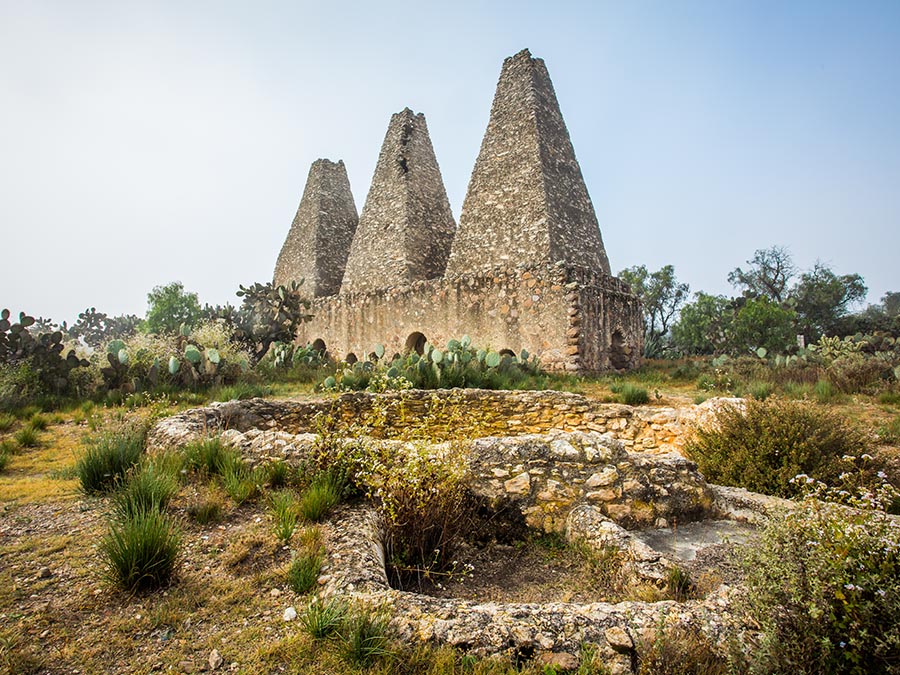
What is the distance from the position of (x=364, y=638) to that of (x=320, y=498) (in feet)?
5.64

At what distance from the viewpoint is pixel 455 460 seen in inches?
171

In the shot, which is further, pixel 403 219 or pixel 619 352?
pixel 403 219

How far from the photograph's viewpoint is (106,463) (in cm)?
486

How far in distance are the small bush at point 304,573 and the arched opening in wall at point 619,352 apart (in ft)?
41.9

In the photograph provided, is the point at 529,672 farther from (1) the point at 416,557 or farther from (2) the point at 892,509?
(2) the point at 892,509

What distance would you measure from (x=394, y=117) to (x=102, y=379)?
14.6 m

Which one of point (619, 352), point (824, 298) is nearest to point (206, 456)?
point (619, 352)

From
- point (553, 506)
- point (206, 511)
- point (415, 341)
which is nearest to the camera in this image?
point (206, 511)

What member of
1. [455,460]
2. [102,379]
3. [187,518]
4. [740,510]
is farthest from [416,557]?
[102,379]

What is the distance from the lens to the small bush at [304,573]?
2.97 metres

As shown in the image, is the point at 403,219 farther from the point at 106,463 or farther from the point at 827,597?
the point at 827,597

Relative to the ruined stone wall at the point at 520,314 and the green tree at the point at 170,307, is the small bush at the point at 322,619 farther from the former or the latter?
the green tree at the point at 170,307

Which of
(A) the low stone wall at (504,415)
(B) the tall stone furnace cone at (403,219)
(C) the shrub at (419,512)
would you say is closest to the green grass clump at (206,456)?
(C) the shrub at (419,512)

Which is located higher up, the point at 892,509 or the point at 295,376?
the point at 295,376
